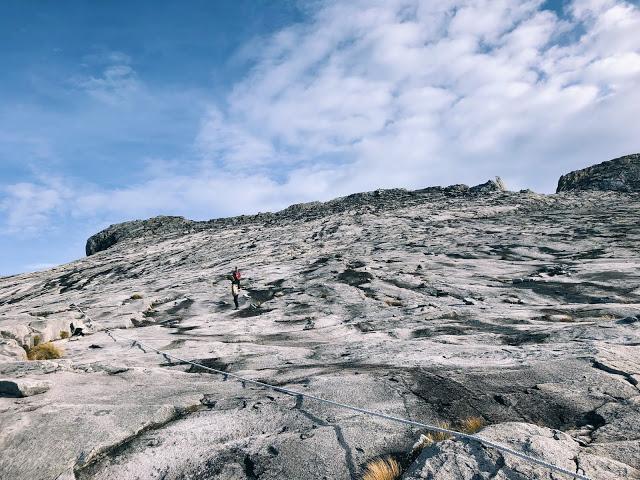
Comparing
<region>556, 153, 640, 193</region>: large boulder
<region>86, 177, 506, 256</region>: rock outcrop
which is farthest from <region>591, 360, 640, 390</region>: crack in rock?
<region>556, 153, 640, 193</region>: large boulder

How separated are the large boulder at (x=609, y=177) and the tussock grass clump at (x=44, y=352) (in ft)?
201

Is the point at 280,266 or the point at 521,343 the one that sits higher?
the point at 280,266

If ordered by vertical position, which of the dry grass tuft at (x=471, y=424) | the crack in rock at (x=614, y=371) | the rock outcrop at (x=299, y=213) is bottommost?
the crack in rock at (x=614, y=371)

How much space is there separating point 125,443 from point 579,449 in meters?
6.59

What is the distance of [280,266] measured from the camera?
33406 mm

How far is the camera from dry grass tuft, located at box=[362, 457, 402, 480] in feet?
18.2

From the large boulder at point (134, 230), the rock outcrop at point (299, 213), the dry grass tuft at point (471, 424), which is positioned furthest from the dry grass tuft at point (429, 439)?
the large boulder at point (134, 230)

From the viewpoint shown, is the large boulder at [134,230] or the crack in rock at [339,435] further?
the large boulder at [134,230]

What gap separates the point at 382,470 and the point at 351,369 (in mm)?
4740

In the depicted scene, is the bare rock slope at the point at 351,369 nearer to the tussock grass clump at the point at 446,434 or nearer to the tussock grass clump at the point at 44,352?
the tussock grass clump at the point at 446,434

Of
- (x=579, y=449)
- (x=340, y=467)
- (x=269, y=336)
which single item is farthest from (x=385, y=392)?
(x=269, y=336)

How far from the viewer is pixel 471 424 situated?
22.7 ft

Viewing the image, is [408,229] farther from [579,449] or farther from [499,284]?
[579,449]

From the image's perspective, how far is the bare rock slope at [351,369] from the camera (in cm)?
613
